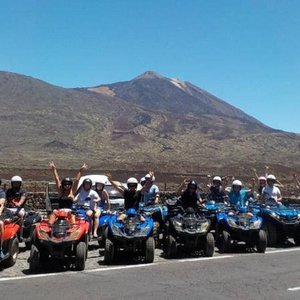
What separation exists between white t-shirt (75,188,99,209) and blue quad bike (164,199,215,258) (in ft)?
6.80

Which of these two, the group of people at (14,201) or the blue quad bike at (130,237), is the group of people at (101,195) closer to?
the group of people at (14,201)

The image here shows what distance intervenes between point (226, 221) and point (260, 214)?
6.05 ft

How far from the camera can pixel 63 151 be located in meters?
94.1

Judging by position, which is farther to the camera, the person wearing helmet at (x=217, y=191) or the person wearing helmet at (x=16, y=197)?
the person wearing helmet at (x=217, y=191)

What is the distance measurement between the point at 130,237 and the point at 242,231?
122 inches

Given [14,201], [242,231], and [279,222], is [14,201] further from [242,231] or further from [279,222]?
[279,222]

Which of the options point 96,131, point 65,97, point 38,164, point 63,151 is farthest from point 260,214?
point 65,97

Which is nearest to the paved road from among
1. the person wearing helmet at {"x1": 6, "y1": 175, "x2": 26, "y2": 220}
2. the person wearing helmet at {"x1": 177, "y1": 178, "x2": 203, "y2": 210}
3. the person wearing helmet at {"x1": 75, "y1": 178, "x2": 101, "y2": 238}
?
the person wearing helmet at {"x1": 6, "y1": 175, "x2": 26, "y2": 220}

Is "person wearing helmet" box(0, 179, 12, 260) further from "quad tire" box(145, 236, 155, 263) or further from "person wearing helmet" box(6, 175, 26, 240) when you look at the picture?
"quad tire" box(145, 236, 155, 263)

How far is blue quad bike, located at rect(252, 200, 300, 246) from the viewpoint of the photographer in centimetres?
1407

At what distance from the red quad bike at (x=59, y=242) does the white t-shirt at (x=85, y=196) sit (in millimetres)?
2748

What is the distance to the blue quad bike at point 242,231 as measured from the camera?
12875 mm

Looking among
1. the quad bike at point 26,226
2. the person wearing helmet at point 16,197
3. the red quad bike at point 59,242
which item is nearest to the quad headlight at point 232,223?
the red quad bike at point 59,242

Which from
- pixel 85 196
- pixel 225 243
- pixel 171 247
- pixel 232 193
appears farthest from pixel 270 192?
pixel 85 196
